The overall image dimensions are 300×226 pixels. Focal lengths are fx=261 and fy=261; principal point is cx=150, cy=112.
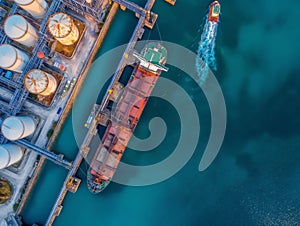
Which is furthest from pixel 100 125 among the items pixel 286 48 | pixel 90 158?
pixel 286 48

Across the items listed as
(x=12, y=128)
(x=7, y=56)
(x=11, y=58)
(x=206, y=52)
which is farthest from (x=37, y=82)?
(x=206, y=52)

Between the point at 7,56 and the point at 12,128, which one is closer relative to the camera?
the point at 7,56

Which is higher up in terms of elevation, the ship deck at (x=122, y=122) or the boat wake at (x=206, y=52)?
the boat wake at (x=206, y=52)

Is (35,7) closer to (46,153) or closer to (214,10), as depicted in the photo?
(46,153)

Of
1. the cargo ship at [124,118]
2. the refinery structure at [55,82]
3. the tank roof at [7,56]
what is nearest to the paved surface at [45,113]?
the refinery structure at [55,82]

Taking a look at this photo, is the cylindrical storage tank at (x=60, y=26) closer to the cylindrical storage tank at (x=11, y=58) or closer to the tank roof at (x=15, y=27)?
the tank roof at (x=15, y=27)

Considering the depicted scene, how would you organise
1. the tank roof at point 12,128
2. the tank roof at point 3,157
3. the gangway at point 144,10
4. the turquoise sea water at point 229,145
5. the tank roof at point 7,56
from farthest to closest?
the turquoise sea water at point 229,145, the gangway at point 144,10, the tank roof at point 3,157, the tank roof at point 12,128, the tank roof at point 7,56
